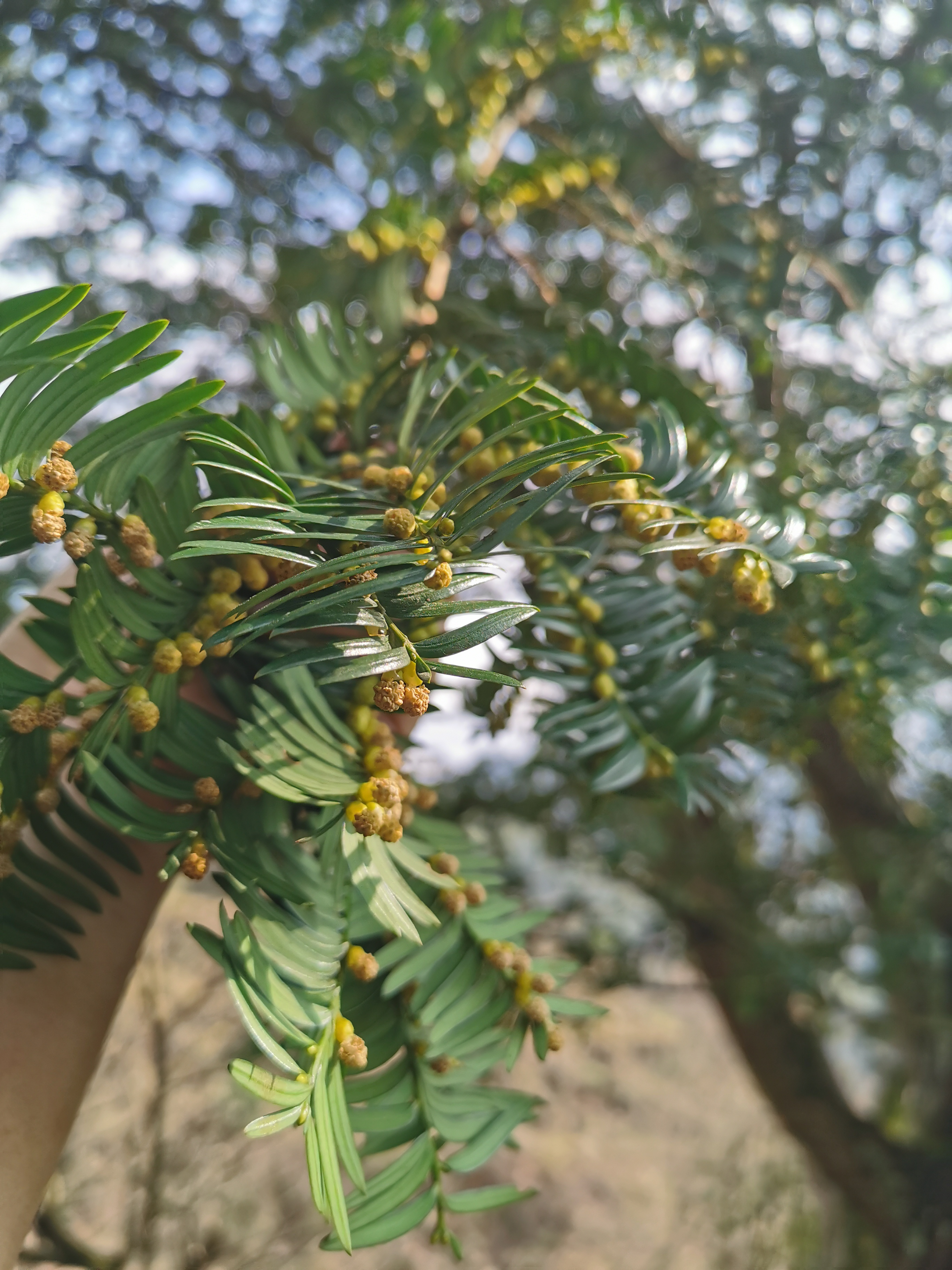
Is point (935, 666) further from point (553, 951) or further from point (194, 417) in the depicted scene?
point (553, 951)

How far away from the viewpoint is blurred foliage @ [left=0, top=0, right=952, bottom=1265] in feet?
1.15

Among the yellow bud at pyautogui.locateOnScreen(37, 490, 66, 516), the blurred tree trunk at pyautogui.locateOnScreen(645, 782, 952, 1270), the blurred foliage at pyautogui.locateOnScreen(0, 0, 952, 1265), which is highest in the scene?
the yellow bud at pyautogui.locateOnScreen(37, 490, 66, 516)

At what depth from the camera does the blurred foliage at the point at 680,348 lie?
1.15 ft

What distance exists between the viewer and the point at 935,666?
20.9 inches

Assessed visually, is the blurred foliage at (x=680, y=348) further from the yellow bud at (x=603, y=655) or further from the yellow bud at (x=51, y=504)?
the yellow bud at (x=51, y=504)

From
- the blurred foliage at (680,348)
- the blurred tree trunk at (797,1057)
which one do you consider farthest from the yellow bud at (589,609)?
the blurred tree trunk at (797,1057)

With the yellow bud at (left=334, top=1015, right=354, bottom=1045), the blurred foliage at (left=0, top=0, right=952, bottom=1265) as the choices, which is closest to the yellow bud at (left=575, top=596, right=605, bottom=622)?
the blurred foliage at (left=0, top=0, right=952, bottom=1265)

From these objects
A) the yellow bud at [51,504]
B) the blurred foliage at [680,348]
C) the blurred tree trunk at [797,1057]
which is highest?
the yellow bud at [51,504]

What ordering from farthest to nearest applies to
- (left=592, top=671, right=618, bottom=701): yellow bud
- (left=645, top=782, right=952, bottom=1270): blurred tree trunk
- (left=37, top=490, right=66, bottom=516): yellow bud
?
(left=645, top=782, right=952, bottom=1270): blurred tree trunk
(left=592, top=671, right=618, bottom=701): yellow bud
(left=37, top=490, right=66, bottom=516): yellow bud

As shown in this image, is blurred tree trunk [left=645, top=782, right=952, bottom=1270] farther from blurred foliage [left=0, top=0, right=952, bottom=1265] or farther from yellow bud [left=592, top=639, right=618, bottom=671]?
yellow bud [left=592, top=639, right=618, bottom=671]

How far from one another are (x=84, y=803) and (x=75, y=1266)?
303mm

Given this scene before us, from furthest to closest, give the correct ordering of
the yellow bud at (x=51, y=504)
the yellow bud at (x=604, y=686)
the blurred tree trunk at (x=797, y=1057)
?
the blurred tree trunk at (x=797, y=1057), the yellow bud at (x=604, y=686), the yellow bud at (x=51, y=504)

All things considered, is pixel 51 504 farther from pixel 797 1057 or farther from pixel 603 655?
pixel 797 1057

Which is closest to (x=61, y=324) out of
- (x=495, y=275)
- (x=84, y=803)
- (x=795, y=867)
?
(x=495, y=275)
